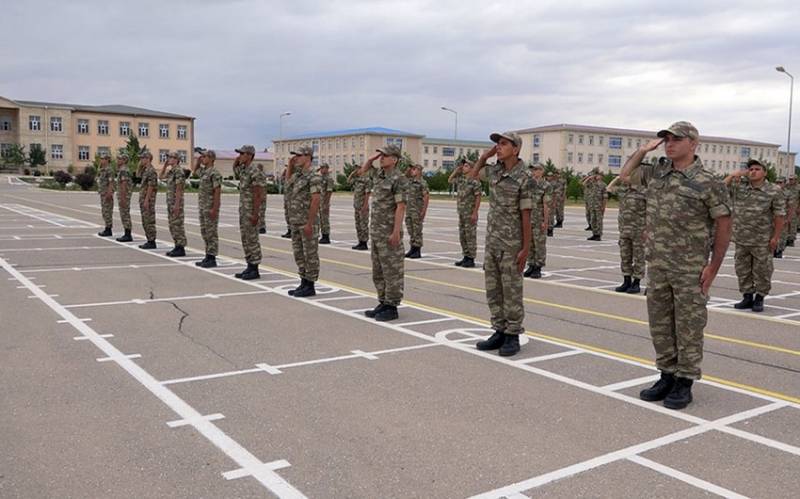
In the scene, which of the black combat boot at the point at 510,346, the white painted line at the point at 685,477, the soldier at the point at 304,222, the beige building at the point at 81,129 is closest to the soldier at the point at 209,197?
the soldier at the point at 304,222

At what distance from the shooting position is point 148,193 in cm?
1512

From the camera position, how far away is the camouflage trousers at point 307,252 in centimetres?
991

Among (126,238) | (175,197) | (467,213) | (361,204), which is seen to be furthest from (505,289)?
(126,238)

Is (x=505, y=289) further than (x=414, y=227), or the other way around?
(x=414, y=227)

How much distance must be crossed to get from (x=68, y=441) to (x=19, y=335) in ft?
11.0

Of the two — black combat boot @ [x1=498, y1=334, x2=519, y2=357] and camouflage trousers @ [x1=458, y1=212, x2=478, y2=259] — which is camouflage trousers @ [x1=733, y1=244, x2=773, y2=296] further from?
camouflage trousers @ [x1=458, y1=212, x2=478, y2=259]

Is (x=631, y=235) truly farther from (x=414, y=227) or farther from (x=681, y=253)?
(x=681, y=253)

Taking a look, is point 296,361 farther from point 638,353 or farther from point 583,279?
point 583,279

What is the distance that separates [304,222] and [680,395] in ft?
19.7

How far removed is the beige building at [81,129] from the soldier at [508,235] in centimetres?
9447

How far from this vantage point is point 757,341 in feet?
25.0

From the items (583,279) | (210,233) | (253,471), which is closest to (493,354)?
(253,471)

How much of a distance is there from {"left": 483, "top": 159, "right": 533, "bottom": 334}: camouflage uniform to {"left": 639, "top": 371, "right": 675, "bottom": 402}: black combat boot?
156cm

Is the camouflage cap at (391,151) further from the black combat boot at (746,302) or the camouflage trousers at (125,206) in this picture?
the camouflage trousers at (125,206)
